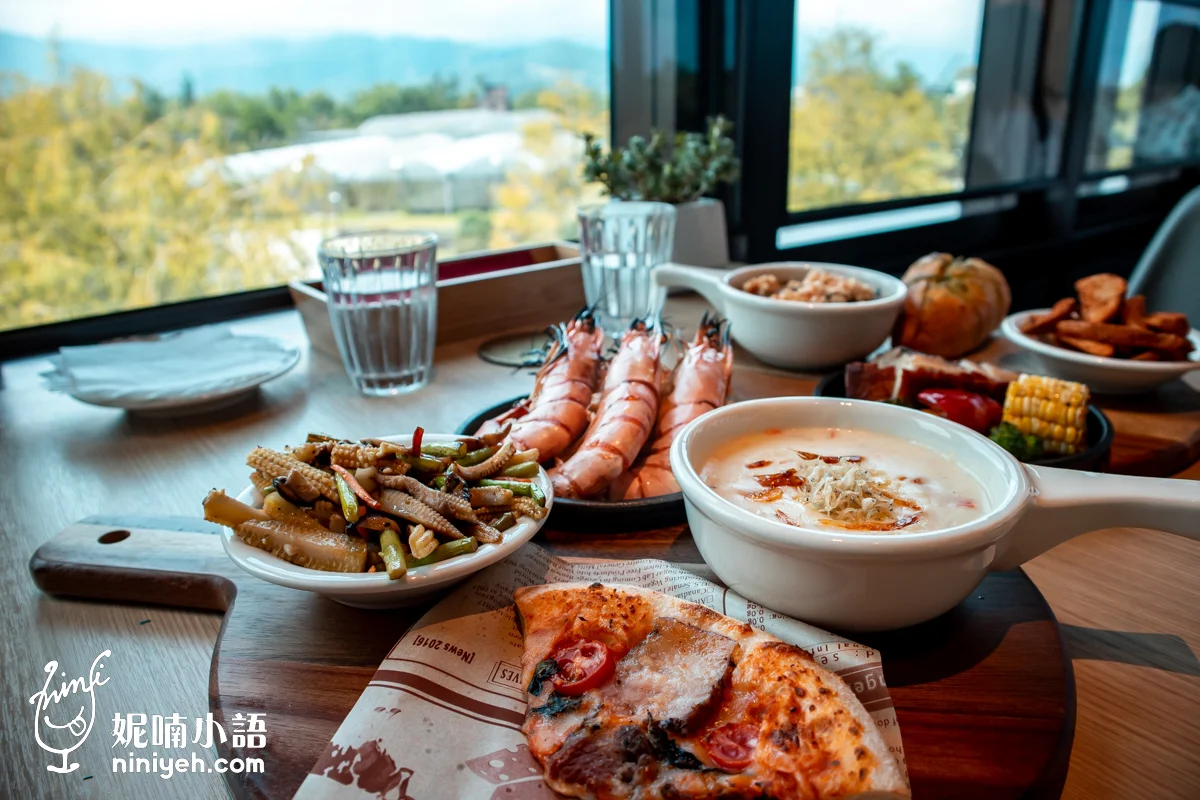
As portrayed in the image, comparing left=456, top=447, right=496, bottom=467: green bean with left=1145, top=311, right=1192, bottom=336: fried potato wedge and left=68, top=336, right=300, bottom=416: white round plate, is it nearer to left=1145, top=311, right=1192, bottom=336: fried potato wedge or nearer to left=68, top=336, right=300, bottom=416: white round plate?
left=68, top=336, right=300, bottom=416: white round plate

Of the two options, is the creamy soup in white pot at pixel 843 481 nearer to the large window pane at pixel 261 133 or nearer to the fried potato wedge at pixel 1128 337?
the fried potato wedge at pixel 1128 337

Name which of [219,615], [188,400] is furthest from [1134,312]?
[188,400]

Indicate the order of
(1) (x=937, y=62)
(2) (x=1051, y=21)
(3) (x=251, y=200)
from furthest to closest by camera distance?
(2) (x=1051, y=21) → (1) (x=937, y=62) → (3) (x=251, y=200)

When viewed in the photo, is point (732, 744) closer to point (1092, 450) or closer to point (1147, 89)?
point (1092, 450)

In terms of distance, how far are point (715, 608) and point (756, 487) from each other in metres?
0.18

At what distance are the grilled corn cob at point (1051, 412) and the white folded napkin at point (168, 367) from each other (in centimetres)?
154

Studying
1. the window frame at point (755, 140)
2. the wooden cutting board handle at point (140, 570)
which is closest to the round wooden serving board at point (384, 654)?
the wooden cutting board handle at point (140, 570)

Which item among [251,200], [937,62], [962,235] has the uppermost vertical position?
[937,62]

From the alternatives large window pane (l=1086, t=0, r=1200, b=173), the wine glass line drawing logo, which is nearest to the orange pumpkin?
the wine glass line drawing logo

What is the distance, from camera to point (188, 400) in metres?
1.61

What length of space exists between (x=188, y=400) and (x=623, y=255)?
3.57ft

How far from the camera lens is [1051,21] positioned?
396 cm

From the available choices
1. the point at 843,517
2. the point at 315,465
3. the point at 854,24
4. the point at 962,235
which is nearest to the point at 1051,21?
the point at 962,235

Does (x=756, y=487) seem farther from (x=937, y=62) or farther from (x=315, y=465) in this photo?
(x=937, y=62)
